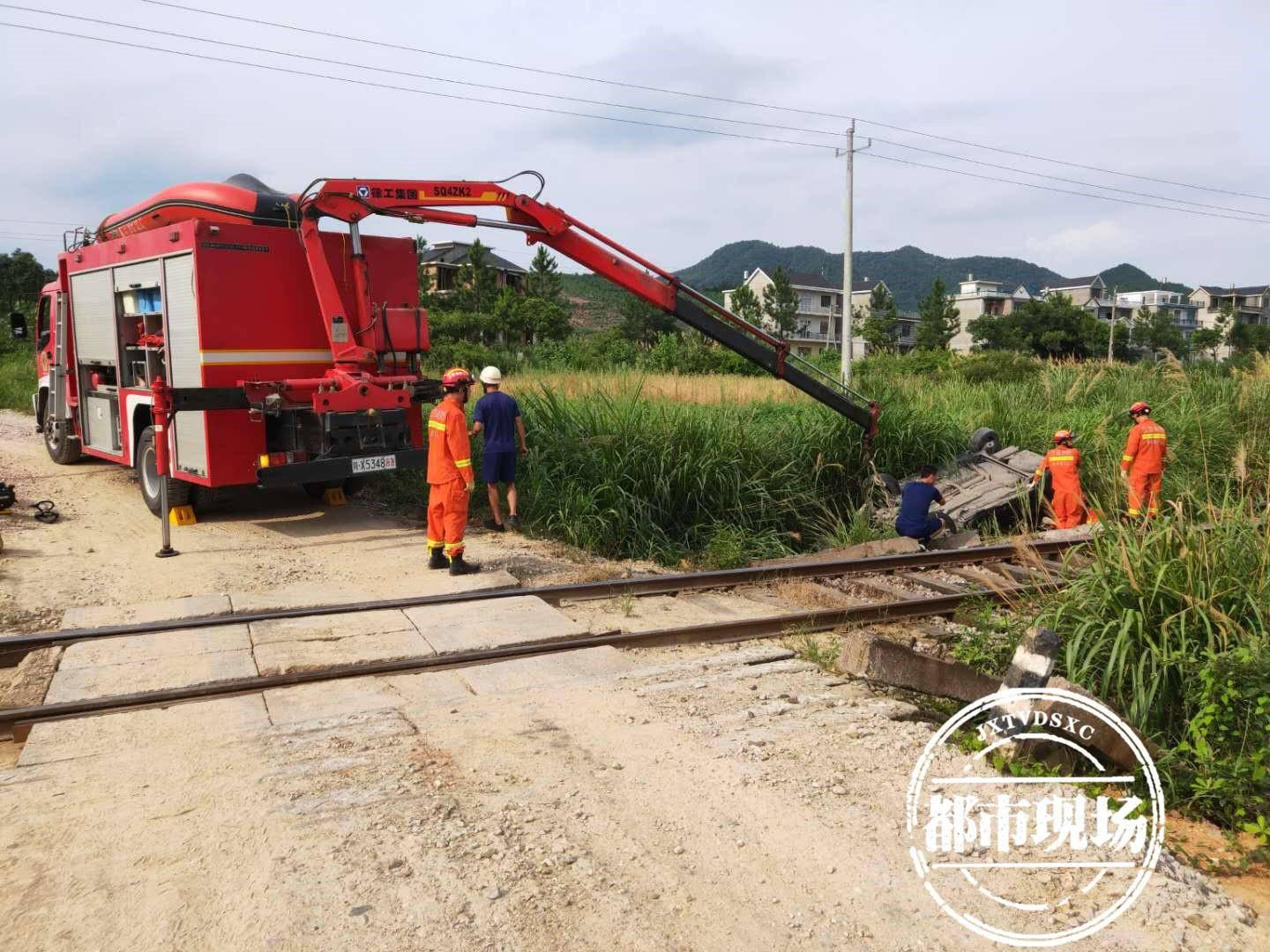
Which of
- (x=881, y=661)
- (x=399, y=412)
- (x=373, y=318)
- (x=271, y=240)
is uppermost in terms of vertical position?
(x=271, y=240)

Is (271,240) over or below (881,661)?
over

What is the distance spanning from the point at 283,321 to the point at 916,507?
6.96m

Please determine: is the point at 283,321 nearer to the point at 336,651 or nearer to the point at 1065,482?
the point at 336,651

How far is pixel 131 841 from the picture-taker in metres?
3.58

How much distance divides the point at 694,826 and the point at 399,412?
22.3 feet

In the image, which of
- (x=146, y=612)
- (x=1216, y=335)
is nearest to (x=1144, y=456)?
(x=146, y=612)

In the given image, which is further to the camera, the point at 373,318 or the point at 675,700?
the point at 373,318

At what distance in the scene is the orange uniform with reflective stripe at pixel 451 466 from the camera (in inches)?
304

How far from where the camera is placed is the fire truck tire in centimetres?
1327

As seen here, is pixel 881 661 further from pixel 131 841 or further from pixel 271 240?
pixel 271 240

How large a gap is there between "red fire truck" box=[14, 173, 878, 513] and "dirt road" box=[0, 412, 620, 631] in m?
0.62

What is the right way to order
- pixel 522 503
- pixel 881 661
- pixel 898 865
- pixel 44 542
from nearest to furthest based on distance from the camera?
pixel 898 865 < pixel 881 661 < pixel 44 542 < pixel 522 503

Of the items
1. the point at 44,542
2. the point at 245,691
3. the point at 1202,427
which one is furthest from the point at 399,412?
the point at 1202,427

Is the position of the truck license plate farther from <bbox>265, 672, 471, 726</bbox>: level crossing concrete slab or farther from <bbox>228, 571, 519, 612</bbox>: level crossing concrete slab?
<bbox>265, 672, 471, 726</bbox>: level crossing concrete slab
